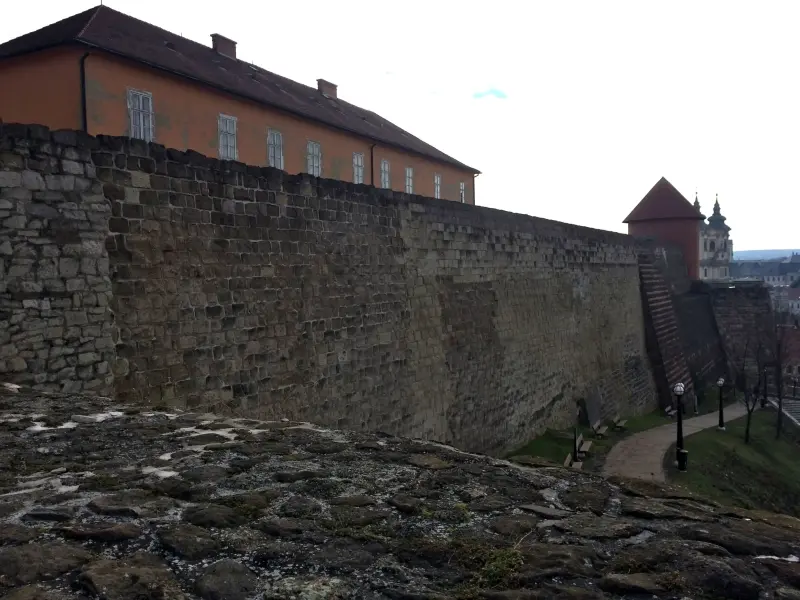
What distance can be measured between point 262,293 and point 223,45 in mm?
14716

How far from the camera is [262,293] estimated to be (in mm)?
7559

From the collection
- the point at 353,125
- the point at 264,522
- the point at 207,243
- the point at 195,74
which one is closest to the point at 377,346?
the point at 207,243

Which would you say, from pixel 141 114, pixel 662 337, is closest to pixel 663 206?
pixel 662 337

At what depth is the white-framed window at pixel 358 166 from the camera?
21359 millimetres

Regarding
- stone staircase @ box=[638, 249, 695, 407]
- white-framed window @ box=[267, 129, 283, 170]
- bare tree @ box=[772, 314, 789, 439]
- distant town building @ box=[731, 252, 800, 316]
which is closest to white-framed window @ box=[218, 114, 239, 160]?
white-framed window @ box=[267, 129, 283, 170]

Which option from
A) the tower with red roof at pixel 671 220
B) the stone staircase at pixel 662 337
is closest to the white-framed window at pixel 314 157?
the stone staircase at pixel 662 337

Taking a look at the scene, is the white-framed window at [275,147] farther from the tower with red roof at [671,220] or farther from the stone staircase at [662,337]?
the tower with red roof at [671,220]

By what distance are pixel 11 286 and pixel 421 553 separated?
13.7ft

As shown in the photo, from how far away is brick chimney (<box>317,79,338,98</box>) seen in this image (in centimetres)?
2520

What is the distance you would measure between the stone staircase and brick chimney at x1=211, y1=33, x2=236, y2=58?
1547 cm

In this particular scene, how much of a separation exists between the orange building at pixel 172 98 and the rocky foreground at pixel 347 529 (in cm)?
1087

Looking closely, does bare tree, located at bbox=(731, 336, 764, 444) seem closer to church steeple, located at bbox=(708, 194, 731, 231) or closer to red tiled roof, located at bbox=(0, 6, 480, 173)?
red tiled roof, located at bbox=(0, 6, 480, 173)

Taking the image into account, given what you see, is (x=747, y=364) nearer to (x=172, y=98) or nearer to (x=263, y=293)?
(x=172, y=98)

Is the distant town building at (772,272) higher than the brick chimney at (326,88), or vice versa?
the brick chimney at (326,88)
